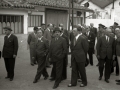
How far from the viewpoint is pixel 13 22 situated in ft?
48.0

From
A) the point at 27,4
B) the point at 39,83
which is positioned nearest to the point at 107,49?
the point at 39,83

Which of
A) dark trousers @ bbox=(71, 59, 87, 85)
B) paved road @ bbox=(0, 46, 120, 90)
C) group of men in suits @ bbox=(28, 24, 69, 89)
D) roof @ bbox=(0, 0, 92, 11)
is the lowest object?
paved road @ bbox=(0, 46, 120, 90)

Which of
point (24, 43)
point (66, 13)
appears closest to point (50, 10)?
point (66, 13)

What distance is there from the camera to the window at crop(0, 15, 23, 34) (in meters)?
14.1

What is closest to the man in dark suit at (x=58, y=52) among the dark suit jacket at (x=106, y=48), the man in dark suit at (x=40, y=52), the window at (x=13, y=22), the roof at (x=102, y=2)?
the man in dark suit at (x=40, y=52)

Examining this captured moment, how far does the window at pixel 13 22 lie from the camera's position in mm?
14055

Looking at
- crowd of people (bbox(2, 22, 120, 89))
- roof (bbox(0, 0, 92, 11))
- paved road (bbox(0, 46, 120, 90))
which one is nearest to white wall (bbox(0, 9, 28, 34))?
roof (bbox(0, 0, 92, 11))

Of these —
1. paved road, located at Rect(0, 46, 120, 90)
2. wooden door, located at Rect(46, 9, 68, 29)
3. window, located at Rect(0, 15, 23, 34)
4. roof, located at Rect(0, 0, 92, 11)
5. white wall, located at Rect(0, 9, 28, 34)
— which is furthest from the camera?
wooden door, located at Rect(46, 9, 68, 29)

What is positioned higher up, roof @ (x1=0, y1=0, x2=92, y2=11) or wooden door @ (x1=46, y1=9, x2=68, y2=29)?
roof @ (x1=0, y1=0, x2=92, y2=11)

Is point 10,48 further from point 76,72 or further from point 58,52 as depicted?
point 76,72

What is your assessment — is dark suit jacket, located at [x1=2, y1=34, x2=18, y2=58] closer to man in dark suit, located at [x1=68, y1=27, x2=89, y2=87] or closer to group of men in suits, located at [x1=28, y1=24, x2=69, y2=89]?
group of men in suits, located at [x1=28, y1=24, x2=69, y2=89]

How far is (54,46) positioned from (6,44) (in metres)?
1.99

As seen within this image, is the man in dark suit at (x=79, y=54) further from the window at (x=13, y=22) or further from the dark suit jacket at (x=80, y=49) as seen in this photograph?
the window at (x=13, y=22)

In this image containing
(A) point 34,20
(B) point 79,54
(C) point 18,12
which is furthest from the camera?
(A) point 34,20
